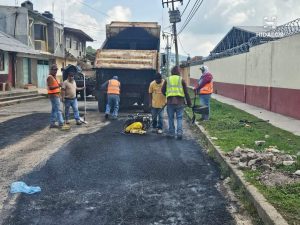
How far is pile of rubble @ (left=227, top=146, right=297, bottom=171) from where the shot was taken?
6211 millimetres

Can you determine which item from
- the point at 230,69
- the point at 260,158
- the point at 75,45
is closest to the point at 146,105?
the point at 260,158

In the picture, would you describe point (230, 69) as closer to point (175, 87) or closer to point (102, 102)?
point (102, 102)

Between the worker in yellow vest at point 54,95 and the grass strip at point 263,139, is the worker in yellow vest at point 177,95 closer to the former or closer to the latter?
the grass strip at point 263,139

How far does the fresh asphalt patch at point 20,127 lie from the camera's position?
32.0 ft

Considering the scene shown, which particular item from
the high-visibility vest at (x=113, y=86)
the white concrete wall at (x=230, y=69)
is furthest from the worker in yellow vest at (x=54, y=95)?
the white concrete wall at (x=230, y=69)

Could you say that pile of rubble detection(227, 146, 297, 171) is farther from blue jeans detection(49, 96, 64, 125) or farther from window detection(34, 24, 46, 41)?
window detection(34, 24, 46, 41)

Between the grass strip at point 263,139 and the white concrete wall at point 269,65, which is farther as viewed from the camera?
the white concrete wall at point 269,65

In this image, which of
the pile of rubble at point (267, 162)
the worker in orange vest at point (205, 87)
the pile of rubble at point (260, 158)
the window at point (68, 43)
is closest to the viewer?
the pile of rubble at point (267, 162)

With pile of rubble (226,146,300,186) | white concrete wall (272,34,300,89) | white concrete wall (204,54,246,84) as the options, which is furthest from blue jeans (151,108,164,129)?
white concrete wall (204,54,246,84)

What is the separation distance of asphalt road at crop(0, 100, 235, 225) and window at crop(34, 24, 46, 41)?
27.6 metres

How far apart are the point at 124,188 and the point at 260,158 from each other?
2281mm

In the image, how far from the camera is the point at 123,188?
5.64 m

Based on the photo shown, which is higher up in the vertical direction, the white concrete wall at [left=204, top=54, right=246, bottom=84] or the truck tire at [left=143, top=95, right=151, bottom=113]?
the white concrete wall at [left=204, top=54, right=246, bottom=84]

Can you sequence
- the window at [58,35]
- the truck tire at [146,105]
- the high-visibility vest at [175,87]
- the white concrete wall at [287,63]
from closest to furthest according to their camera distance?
the high-visibility vest at [175,87] → the white concrete wall at [287,63] → the truck tire at [146,105] → the window at [58,35]
